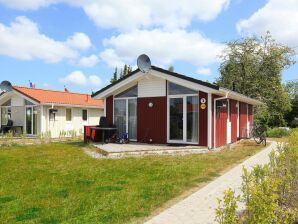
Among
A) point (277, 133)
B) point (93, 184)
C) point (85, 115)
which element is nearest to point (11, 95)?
point (85, 115)

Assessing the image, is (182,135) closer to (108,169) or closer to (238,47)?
(108,169)

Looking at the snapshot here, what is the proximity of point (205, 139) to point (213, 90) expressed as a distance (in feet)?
7.08

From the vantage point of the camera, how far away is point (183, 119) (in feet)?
53.3

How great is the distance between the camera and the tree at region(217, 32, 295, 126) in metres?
33.5

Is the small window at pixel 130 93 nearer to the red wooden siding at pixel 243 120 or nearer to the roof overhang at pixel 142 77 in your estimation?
the roof overhang at pixel 142 77

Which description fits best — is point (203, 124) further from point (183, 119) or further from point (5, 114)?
point (5, 114)

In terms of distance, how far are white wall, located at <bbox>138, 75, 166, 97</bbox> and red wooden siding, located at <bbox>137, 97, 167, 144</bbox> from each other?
23 centimetres

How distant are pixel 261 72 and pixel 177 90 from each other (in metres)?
19.7

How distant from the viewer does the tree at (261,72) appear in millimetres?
33500

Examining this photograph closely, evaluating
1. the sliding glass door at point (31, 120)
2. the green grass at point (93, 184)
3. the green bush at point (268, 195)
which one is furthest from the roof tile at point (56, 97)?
the green bush at point (268, 195)

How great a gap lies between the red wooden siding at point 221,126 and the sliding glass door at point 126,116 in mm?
3981

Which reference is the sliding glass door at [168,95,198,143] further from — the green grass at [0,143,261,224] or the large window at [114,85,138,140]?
the green grass at [0,143,261,224]

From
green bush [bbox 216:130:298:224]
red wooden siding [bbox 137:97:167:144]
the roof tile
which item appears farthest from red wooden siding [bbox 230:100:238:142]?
green bush [bbox 216:130:298:224]

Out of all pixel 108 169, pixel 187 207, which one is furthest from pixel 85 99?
pixel 187 207
